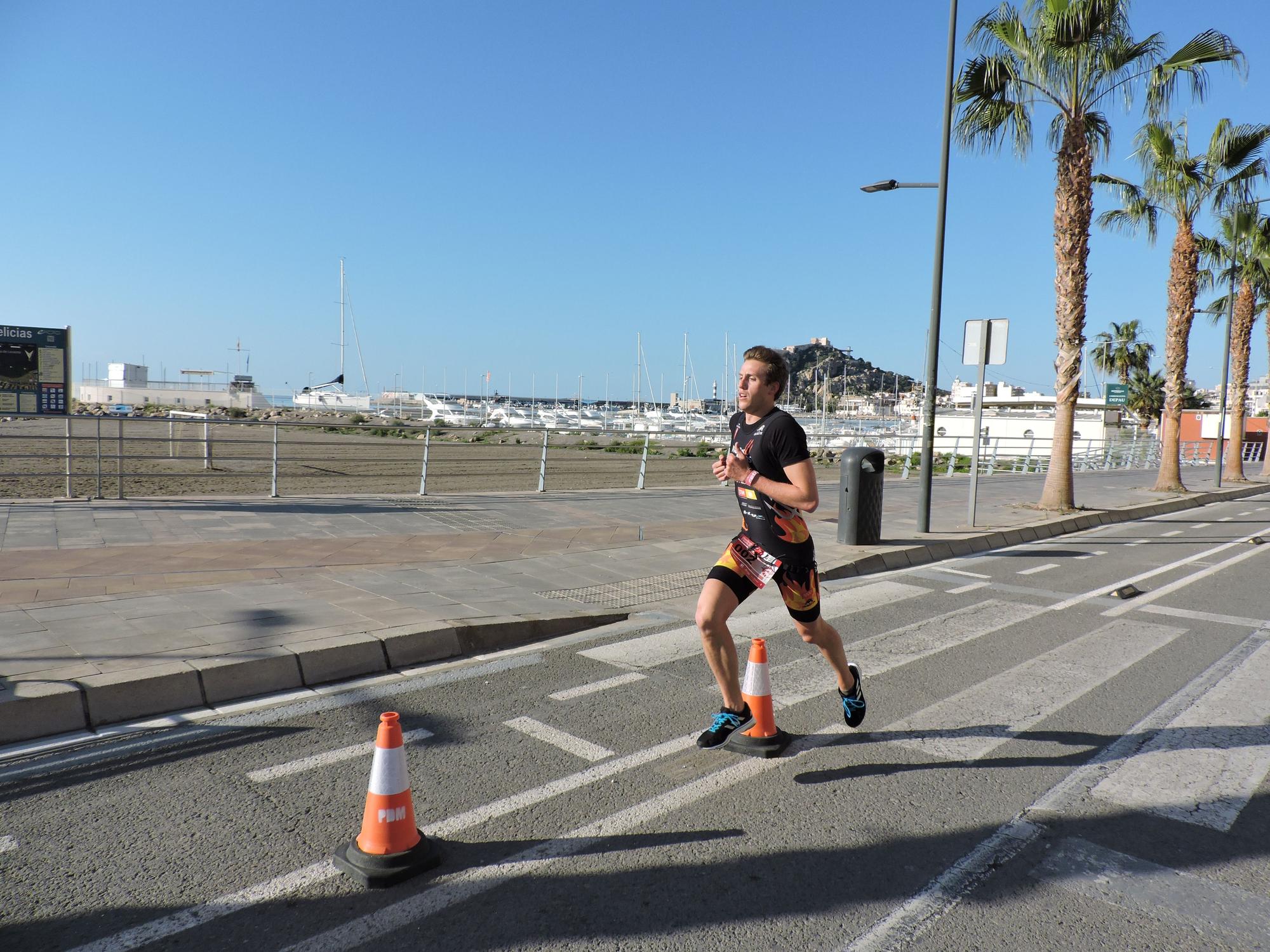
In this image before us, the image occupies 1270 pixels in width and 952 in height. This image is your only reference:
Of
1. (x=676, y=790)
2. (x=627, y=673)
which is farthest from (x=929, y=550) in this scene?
(x=676, y=790)

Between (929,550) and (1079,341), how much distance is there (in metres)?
7.91

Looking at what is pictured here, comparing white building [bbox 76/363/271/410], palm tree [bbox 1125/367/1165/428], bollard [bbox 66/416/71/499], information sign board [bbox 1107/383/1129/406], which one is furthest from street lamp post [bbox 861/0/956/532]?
white building [bbox 76/363/271/410]

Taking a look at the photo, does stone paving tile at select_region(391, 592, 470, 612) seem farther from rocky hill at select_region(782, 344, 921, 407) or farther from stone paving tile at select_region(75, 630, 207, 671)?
rocky hill at select_region(782, 344, 921, 407)

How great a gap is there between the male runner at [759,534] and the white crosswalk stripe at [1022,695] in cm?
91

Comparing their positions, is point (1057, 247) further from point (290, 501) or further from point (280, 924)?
point (280, 924)

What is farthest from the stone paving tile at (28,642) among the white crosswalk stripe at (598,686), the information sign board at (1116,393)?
the information sign board at (1116,393)

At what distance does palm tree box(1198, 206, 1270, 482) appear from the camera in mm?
23859

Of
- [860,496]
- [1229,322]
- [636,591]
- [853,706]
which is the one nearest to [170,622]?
[636,591]

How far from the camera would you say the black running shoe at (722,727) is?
417cm

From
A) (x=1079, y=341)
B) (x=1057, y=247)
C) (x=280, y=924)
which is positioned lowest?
(x=280, y=924)

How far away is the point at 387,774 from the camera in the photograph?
308 centimetres

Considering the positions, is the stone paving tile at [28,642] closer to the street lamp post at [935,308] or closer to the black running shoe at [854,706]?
the black running shoe at [854,706]

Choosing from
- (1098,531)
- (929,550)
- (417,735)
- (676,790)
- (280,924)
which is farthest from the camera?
(1098,531)

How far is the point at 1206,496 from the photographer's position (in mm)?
21703
